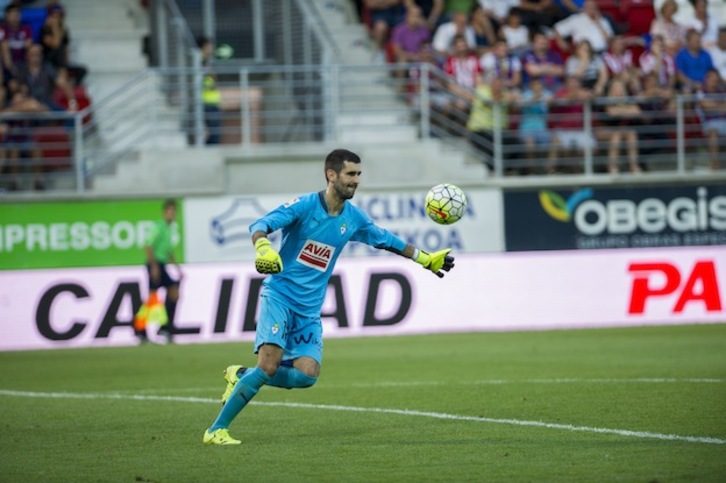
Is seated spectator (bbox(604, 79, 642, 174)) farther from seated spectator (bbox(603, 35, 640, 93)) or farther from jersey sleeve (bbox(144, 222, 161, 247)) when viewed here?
jersey sleeve (bbox(144, 222, 161, 247))

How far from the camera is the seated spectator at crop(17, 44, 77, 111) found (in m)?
22.7

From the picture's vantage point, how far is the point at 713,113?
24.5 m

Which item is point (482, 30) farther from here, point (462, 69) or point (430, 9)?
point (430, 9)

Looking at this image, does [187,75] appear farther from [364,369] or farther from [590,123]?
[364,369]

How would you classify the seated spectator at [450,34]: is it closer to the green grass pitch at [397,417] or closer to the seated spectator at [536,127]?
the seated spectator at [536,127]

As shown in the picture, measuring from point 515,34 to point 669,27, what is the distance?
3190 mm

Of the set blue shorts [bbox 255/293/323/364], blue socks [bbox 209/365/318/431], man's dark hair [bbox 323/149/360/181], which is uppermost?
man's dark hair [bbox 323/149/360/181]

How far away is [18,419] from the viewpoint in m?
11.5

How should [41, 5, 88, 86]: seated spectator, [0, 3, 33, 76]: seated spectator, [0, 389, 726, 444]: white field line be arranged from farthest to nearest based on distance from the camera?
[41, 5, 88, 86]: seated spectator
[0, 3, 33, 76]: seated spectator
[0, 389, 726, 444]: white field line

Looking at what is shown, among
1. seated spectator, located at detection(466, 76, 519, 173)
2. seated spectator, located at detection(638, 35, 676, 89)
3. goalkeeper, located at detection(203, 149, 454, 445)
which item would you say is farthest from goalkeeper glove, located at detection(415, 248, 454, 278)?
seated spectator, located at detection(638, 35, 676, 89)

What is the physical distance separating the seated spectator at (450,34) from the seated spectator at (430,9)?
343mm

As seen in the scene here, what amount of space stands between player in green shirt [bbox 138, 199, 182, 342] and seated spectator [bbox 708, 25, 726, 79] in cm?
1063

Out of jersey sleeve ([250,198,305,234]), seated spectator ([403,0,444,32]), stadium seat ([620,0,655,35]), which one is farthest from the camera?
stadium seat ([620,0,655,35])

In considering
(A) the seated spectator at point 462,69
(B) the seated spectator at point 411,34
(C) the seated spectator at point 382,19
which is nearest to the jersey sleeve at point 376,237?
(A) the seated spectator at point 462,69
